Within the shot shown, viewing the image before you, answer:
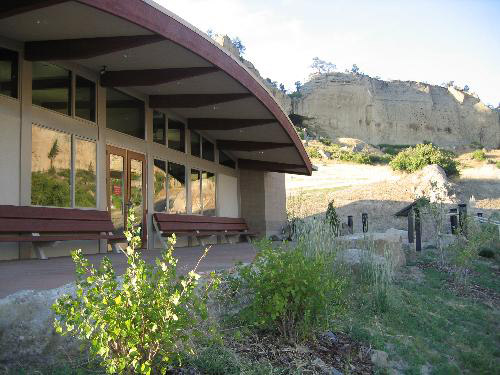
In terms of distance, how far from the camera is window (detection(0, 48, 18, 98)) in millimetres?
8008

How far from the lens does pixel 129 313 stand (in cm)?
297

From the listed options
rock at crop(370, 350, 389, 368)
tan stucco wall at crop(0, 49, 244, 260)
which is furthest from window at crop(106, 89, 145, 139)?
rock at crop(370, 350, 389, 368)

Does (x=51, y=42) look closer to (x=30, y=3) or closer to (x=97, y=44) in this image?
(x=97, y=44)

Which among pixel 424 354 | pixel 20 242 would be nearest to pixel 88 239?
pixel 20 242

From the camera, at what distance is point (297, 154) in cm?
1484

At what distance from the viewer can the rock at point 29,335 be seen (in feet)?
11.8

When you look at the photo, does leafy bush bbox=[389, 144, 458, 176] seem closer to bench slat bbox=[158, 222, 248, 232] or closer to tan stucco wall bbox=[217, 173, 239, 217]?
tan stucco wall bbox=[217, 173, 239, 217]

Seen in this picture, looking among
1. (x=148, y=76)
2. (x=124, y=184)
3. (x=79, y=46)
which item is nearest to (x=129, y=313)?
(x=79, y=46)

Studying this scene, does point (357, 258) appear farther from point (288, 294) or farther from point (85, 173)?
point (85, 173)

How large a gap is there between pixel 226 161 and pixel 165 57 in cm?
761

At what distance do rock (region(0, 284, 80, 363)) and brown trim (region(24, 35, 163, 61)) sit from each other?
15.7ft

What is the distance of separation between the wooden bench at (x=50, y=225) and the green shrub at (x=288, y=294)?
A: 453cm

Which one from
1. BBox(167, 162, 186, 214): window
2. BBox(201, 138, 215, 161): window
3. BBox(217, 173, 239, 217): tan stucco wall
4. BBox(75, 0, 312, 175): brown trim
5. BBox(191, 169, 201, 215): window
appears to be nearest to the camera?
BBox(75, 0, 312, 175): brown trim

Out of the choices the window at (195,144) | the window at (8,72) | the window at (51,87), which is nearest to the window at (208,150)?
the window at (195,144)
